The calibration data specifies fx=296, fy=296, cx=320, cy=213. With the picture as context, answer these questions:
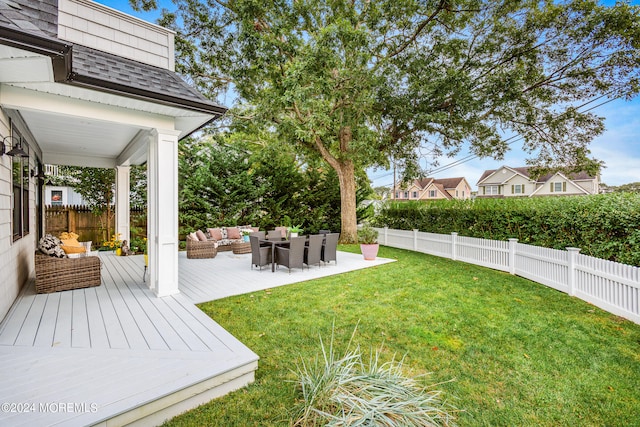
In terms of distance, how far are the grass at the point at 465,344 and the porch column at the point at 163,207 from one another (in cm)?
85

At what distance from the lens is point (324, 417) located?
215cm

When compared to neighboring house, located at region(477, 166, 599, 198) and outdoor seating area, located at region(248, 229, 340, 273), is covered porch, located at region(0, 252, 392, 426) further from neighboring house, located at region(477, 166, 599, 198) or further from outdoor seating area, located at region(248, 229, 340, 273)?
neighboring house, located at region(477, 166, 599, 198)

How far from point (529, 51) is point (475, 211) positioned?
18.5 feet

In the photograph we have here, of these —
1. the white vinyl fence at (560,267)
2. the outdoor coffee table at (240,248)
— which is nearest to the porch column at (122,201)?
the outdoor coffee table at (240,248)

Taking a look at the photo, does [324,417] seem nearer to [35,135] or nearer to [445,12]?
[35,135]

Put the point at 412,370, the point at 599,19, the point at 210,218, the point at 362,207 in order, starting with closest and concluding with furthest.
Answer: the point at 412,370
the point at 599,19
the point at 210,218
the point at 362,207

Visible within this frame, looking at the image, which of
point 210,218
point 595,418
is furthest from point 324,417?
point 210,218

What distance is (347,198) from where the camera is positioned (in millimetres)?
12523

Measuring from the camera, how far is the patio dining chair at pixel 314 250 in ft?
24.2

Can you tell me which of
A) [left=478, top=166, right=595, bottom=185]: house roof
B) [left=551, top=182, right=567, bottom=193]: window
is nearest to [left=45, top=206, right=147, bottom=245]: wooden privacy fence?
[left=478, top=166, right=595, bottom=185]: house roof

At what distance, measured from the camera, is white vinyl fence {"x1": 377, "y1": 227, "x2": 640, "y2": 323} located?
439 centimetres

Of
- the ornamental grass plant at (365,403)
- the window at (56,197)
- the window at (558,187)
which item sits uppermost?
the window at (558,187)

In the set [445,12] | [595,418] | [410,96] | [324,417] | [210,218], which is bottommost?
[595,418]

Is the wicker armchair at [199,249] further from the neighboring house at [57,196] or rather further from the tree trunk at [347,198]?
the neighboring house at [57,196]
